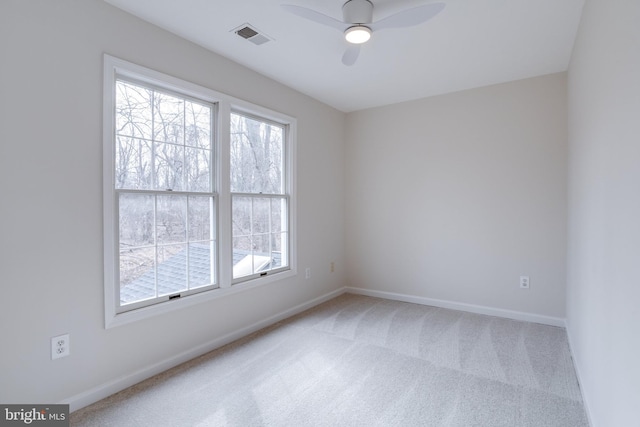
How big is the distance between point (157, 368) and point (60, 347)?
68cm

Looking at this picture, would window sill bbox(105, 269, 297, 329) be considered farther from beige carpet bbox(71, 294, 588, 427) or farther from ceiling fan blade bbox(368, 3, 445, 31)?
ceiling fan blade bbox(368, 3, 445, 31)

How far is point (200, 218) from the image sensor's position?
2.75 m

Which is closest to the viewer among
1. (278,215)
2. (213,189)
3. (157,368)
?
(157,368)

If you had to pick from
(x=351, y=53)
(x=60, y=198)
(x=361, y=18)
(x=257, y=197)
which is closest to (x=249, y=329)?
(x=257, y=197)

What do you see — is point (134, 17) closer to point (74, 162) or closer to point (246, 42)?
point (246, 42)

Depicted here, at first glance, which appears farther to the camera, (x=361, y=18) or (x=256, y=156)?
(x=256, y=156)

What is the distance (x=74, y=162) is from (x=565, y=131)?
13.9 ft

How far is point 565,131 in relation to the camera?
3.20 m

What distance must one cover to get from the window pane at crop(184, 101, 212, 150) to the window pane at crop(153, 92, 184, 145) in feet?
0.18

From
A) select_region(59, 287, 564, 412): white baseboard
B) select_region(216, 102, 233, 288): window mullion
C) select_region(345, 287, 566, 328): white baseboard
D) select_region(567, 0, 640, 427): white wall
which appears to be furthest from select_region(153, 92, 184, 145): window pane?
select_region(345, 287, 566, 328): white baseboard

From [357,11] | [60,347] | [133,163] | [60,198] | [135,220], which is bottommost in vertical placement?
[60,347]

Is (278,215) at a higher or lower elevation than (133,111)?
lower

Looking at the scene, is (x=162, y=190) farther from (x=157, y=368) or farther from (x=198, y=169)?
(x=157, y=368)

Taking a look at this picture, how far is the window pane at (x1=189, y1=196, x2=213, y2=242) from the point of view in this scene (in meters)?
2.68
